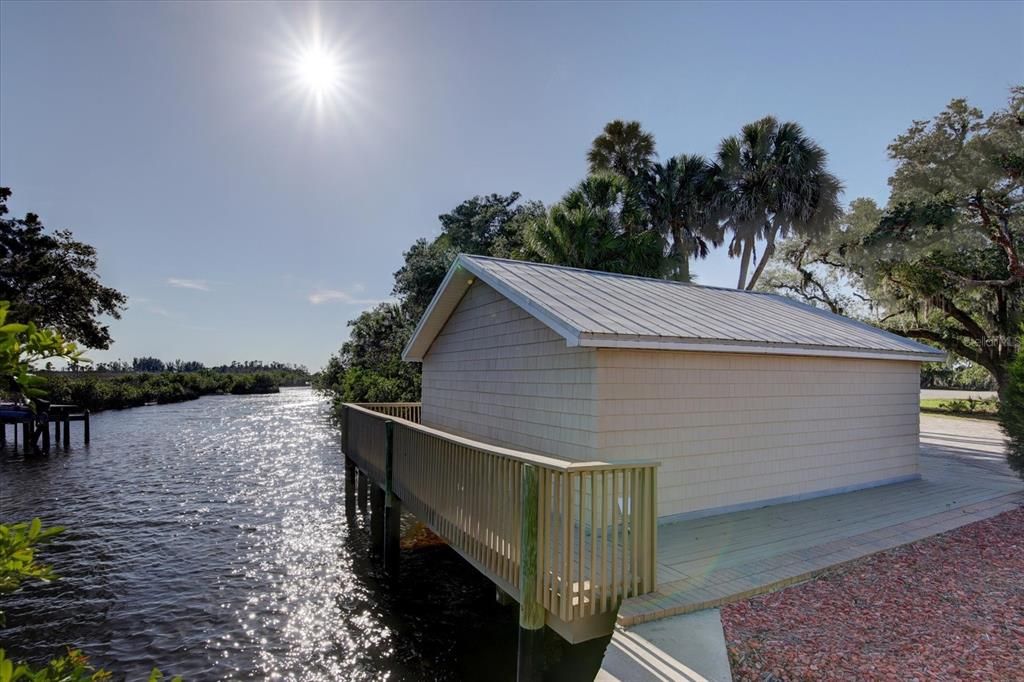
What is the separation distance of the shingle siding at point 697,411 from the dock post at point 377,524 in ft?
8.35

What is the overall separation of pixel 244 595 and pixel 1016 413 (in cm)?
1251

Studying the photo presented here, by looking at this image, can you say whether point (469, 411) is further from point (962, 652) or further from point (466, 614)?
point (962, 652)

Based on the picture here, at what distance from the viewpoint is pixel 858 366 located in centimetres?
884

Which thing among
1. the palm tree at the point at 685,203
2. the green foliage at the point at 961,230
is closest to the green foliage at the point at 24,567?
the palm tree at the point at 685,203

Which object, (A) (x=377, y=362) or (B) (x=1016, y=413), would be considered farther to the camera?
(A) (x=377, y=362)

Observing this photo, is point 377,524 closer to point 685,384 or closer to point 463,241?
point 685,384

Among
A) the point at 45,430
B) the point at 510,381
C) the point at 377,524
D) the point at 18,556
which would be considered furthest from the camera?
the point at 45,430

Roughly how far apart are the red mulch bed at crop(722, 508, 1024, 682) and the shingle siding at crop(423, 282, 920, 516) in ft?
6.66

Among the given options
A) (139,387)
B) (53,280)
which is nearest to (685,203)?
(53,280)

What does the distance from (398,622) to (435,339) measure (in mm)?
6651

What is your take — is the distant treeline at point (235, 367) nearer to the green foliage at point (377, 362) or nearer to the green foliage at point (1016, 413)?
the green foliage at point (377, 362)

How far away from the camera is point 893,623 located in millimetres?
4254

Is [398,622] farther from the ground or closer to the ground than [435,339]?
closer to the ground

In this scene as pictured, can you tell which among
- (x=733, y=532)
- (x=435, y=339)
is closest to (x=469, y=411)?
(x=435, y=339)
